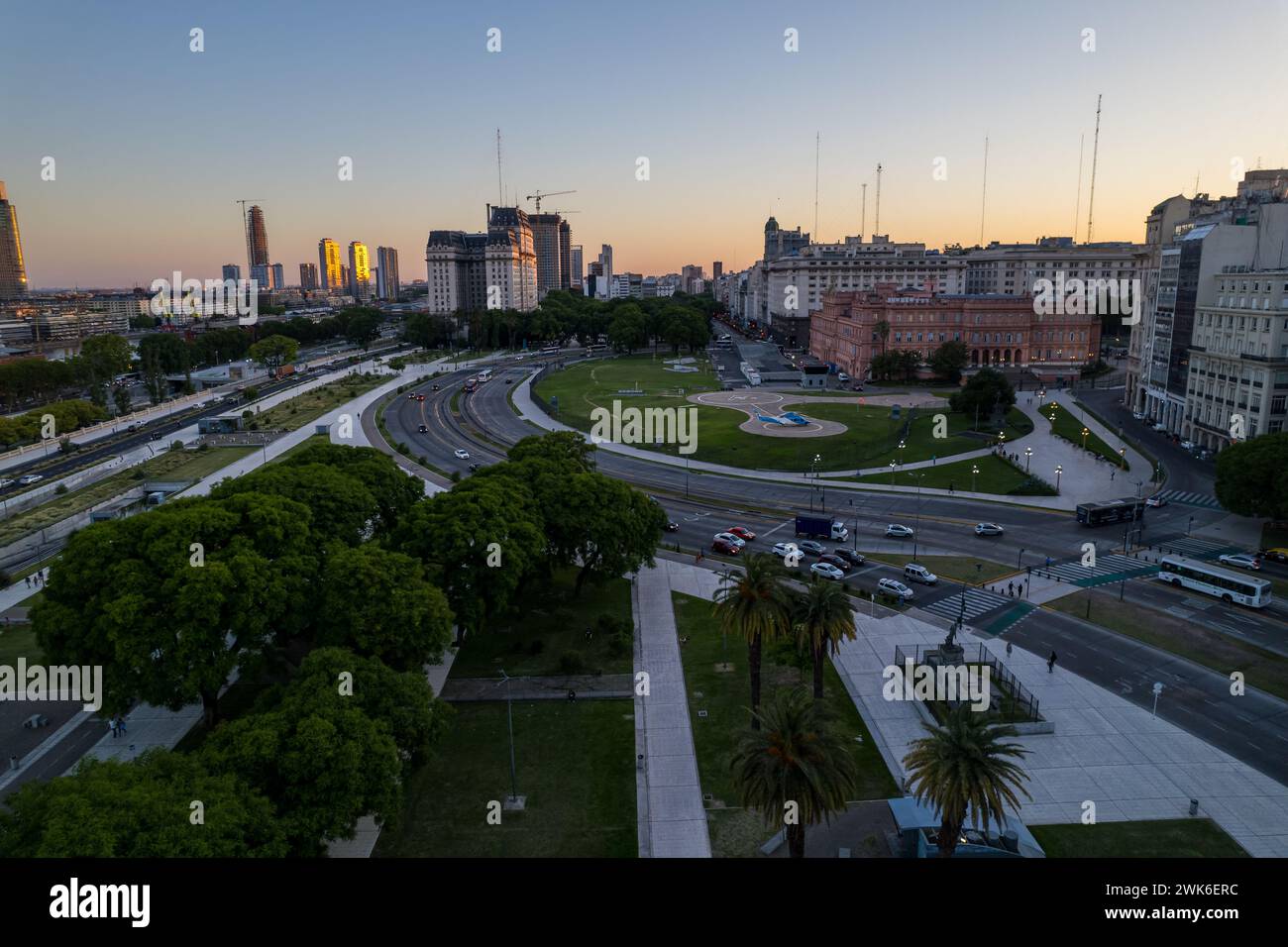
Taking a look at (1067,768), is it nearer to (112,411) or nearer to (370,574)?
(370,574)

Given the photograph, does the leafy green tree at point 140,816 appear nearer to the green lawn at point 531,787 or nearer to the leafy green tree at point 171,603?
the green lawn at point 531,787

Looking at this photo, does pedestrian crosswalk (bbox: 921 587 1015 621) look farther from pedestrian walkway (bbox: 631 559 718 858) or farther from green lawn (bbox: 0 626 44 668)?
green lawn (bbox: 0 626 44 668)

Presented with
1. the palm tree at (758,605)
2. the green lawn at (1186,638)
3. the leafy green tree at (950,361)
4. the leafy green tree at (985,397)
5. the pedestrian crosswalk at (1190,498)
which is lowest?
the green lawn at (1186,638)

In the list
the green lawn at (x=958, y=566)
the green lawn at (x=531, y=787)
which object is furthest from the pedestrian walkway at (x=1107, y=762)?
the green lawn at (x=531, y=787)

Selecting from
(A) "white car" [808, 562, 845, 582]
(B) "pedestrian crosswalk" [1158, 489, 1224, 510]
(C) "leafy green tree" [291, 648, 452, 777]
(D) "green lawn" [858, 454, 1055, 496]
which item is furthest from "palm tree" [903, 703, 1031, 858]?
(B) "pedestrian crosswalk" [1158, 489, 1224, 510]

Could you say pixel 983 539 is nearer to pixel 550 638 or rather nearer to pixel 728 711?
pixel 728 711
